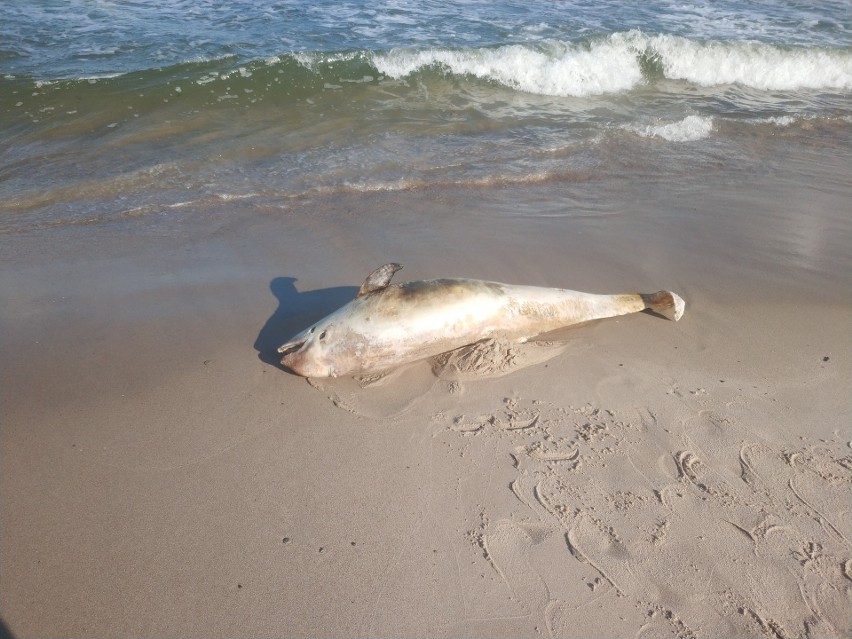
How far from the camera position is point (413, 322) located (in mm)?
4414

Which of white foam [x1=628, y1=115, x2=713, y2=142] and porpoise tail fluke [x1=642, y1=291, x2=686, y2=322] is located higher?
white foam [x1=628, y1=115, x2=713, y2=142]

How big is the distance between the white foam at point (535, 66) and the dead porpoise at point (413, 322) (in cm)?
775

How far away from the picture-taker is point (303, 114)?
31.6 feet

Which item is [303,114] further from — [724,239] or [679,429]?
[679,429]

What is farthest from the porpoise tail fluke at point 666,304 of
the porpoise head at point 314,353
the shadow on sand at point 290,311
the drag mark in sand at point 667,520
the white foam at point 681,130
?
the white foam at point 681,130

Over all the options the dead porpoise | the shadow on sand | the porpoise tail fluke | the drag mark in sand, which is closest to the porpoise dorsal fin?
the dead porpoise

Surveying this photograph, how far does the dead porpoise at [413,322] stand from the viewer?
4.32 meters

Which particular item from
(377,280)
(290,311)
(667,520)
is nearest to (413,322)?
(377,280)

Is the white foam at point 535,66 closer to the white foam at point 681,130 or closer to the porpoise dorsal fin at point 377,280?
the white foam at point 681,130

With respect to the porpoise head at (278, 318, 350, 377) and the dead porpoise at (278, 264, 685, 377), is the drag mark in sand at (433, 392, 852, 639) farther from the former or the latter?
Result: the porpoise head at (278, 318, 350, 377)

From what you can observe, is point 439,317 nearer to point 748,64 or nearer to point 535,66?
point 535,66

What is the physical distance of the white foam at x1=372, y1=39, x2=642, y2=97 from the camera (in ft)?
37.6

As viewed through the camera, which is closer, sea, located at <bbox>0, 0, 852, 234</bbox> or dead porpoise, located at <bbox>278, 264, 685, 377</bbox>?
dead porpoise, located at <bbox>278, 264, 685, 377</bbox>

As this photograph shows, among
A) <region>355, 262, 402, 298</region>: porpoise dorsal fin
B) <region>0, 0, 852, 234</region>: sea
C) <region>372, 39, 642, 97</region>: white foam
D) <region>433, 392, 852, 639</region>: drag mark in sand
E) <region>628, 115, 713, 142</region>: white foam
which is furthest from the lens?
<region>372, 39, 642, 97</region>: white foam
